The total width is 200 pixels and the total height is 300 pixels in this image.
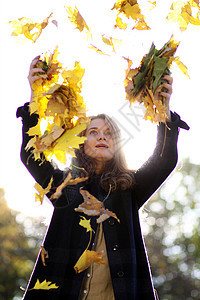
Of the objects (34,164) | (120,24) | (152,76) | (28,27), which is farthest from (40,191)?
(120,24)

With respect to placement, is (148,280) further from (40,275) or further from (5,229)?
(5,229)

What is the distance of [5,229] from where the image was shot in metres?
17.9

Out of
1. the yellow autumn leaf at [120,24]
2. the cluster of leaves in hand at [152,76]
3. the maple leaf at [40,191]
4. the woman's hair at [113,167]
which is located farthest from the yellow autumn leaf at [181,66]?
the maple leaf at [40,191]

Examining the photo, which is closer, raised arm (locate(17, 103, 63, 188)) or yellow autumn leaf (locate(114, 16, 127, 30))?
raised arm (locate(17, 103, 63, 188))

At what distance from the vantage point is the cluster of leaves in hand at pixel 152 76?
260cm

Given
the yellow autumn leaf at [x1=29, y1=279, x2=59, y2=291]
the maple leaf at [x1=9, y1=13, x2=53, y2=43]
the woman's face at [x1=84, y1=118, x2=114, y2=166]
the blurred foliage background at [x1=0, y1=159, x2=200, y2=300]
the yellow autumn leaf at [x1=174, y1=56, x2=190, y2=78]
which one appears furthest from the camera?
the blurred foliage background at [x1=0, y1=159, x2=200, y2=300]

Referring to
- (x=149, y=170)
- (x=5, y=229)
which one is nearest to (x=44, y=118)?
(x=149, y=170)

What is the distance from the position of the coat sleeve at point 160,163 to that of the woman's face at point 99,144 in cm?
29

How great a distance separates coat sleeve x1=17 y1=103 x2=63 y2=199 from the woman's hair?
191 millimetres

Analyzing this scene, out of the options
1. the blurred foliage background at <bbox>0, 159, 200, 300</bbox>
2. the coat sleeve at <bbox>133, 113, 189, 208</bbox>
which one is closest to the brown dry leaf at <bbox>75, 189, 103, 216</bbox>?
the coat sleeve at <bbox>133, 113, 189, 208</bbox>

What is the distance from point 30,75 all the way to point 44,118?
28 centimetres

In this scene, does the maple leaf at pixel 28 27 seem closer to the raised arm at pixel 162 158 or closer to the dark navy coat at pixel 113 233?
the dark navy coat at pixel 113 233

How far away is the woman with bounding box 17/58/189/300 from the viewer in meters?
2.43

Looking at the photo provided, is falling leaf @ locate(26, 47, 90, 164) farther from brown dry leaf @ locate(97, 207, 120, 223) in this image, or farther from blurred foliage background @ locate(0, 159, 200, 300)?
blurred foliage background @ locate(0, 159, 200, 300)
